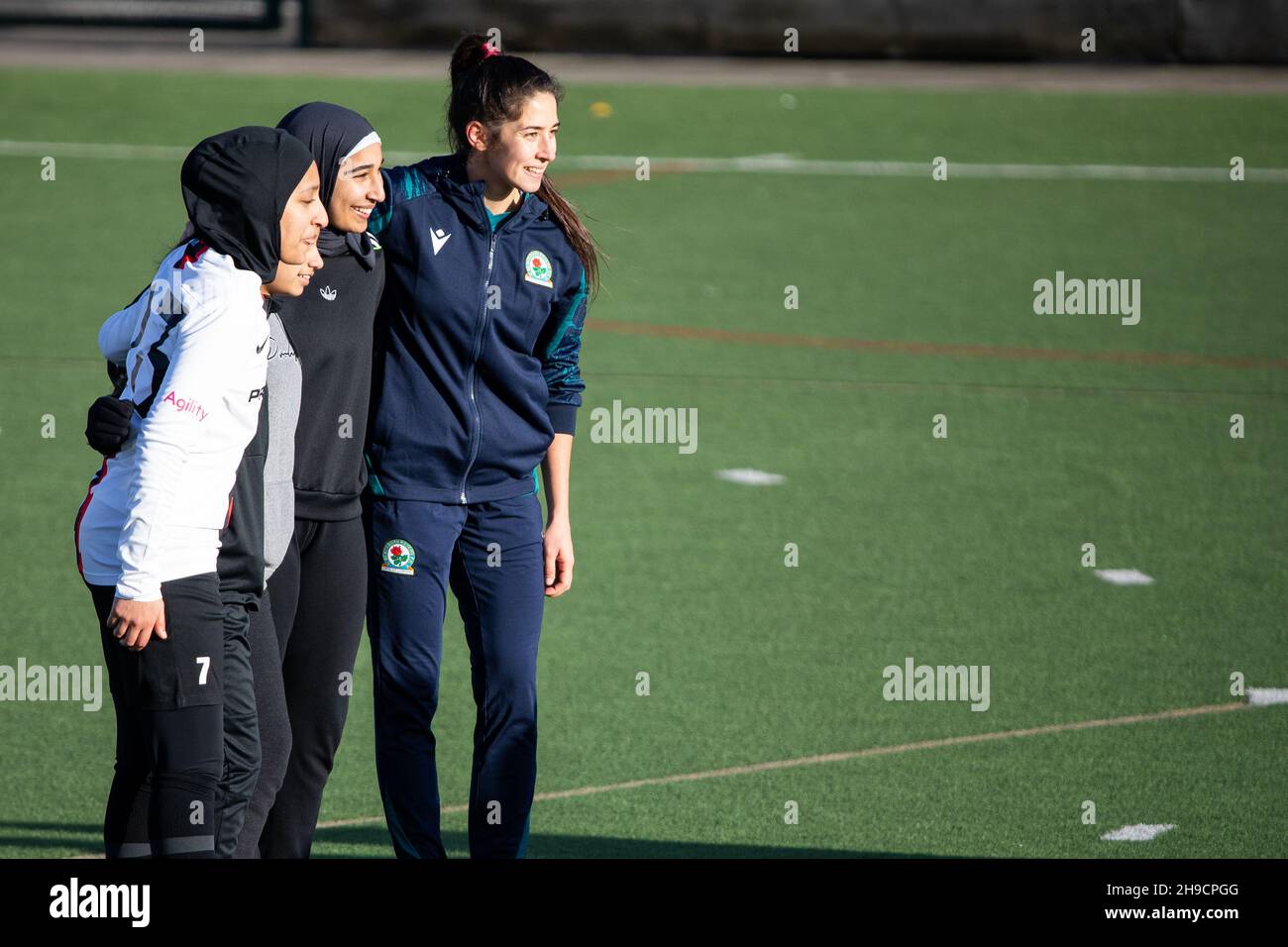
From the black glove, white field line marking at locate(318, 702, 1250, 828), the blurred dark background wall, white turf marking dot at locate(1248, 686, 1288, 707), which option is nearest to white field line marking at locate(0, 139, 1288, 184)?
the blurred dark background wall

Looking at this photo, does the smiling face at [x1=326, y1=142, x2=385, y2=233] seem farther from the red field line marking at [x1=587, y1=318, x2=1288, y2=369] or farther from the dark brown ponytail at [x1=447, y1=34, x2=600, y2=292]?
the red field line marking at [x1=587, y1=318, x2=1288, y2=369]

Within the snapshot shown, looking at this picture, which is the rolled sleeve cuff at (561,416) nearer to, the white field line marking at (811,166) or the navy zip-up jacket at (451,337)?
the navy zip-up jacket at (451,337)

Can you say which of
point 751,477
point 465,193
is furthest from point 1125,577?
point 465,193

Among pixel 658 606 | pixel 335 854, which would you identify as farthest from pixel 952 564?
pixel 335 854

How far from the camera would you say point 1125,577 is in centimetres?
809

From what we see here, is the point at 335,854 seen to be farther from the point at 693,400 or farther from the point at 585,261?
the point at 693,400

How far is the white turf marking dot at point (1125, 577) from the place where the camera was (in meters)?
8.01

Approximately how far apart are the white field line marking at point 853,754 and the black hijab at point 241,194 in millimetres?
2393

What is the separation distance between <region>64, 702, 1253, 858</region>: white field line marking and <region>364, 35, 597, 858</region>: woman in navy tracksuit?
1.05 metres

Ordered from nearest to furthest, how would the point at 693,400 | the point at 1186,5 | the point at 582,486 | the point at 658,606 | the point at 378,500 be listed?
1. the point at 378,500
2. the point at 658,606
3. the point at 582,486
4. the point at 693,400
5. the point at 1186,5

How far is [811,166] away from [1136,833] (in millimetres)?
13121

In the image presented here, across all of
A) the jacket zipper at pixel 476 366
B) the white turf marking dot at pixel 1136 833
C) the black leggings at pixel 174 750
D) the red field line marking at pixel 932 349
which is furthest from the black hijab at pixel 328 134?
the red field line marking at pixel 932 349
